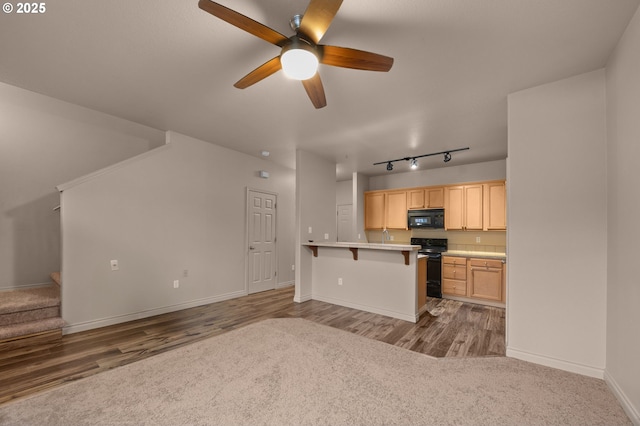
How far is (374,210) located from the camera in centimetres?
691

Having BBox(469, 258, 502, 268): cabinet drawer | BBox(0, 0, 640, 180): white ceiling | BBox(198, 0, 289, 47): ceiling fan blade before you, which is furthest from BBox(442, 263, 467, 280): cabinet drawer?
BBox(198, 0, 289, 47): ceiling fan blade

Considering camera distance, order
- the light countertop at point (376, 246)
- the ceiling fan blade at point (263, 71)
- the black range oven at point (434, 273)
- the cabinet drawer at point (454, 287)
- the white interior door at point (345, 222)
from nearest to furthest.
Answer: the ceiling fan blade at point (263, 71) < the light countertop at point (376, 246) < the cabinet drawer at point (454, 287) < the black range oven at point (434, 273) < the white interior door at point (345, 222)

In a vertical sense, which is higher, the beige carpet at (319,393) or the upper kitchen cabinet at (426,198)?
the upper kitchen cabinet at (426,198)

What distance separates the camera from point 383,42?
2211 millimetres

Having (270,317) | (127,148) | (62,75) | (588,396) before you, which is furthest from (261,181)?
(588,396)

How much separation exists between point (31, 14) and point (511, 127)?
4.27 m

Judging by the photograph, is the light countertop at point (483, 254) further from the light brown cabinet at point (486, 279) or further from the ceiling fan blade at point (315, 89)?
the ceiling fan blade at point (315, 89)

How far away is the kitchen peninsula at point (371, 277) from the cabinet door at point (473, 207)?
1.86 meters

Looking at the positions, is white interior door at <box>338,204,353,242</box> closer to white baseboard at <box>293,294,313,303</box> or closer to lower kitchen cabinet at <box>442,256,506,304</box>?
lower kitchen cabinet at <box>442,256,506,304</box>

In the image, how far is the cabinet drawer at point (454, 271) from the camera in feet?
17.0

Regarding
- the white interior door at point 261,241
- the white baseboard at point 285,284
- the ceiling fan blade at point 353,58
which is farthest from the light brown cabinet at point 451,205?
the ceiling fan blade at point 353,58

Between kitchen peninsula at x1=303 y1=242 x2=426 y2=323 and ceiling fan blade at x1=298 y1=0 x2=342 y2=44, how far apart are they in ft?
10.00

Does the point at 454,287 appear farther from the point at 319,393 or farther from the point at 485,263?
the point at 319,393

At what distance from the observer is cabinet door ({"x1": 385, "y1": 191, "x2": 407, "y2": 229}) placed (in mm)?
6418
